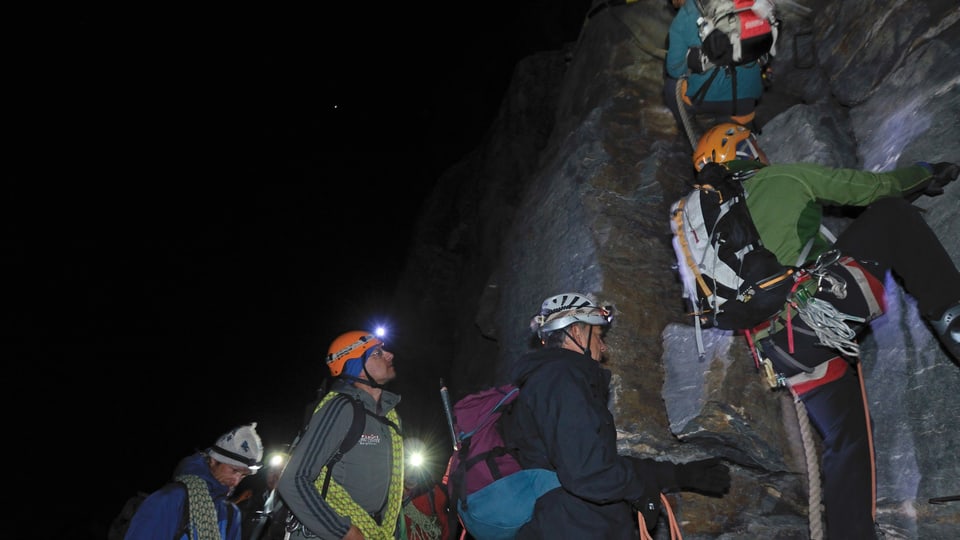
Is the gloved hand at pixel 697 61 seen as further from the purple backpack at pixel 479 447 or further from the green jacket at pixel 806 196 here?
the purple backpack at pixel 479 447

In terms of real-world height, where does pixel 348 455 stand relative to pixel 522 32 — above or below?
below

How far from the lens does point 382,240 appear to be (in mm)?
30750

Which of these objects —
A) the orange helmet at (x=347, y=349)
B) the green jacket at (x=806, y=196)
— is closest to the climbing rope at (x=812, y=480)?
the green jacket at (x=806, y=196)

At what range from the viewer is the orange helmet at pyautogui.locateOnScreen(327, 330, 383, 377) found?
466 centimetres

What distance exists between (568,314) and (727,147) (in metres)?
2.28

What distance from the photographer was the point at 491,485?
2.91 meters

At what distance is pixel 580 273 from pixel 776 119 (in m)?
2.76

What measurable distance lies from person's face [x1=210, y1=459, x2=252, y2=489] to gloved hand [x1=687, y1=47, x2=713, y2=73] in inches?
248

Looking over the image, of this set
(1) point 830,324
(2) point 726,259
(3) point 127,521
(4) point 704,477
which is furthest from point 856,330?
(3) point 127,521

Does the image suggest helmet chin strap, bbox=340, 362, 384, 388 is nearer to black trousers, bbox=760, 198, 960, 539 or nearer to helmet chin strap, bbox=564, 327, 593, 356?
helmet chin strap, bbox=564, 327, 593, 356

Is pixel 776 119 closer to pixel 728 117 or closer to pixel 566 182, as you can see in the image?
pixel 728 117

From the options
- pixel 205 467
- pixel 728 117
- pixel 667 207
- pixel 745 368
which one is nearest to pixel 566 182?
pixel 667 207

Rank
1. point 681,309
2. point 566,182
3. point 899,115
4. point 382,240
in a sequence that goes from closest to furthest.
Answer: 1. point 899,115
2. point 681,309
3. point 566,182
4. point 382,240

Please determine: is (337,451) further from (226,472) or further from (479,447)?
(226,472)
